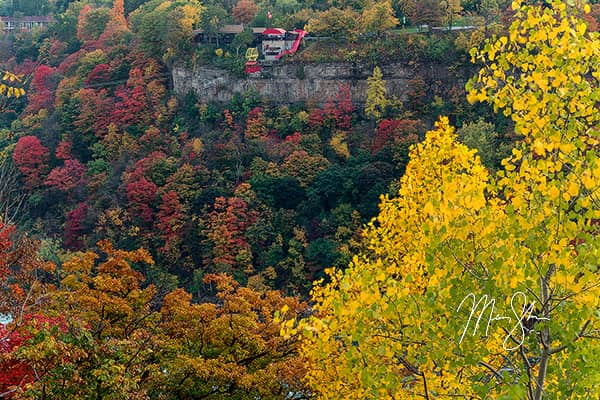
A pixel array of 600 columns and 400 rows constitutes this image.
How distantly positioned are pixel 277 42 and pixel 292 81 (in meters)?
3.08

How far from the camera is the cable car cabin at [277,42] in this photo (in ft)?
126

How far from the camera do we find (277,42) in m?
38.8

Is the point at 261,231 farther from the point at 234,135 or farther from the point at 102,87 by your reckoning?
the point at 102,87

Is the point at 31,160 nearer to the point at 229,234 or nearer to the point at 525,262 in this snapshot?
the point at 229,234

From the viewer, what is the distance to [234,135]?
35.3 metres

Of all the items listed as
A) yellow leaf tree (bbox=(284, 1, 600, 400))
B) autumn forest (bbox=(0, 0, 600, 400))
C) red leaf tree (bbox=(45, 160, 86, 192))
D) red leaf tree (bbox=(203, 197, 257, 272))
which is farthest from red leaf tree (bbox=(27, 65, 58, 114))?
yellow leaf tree (bbox=(284, 1, 600, 400))

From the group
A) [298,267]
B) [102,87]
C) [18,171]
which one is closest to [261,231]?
[298,267]

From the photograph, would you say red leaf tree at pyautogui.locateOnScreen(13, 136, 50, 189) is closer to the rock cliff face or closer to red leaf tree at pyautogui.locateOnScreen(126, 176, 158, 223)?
red leaf tree at pyautogui.locateOnScreen(126, 176, 158, 223)

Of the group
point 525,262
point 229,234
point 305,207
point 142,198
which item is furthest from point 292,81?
point 525,262

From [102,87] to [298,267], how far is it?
22.2 metres

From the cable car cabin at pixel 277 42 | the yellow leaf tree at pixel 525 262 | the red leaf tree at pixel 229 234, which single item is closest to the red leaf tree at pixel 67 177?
the red leaf tree at pixel 229 234

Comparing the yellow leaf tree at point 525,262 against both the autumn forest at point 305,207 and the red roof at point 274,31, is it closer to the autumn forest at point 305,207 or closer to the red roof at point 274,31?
the autumn forest at point 305,207

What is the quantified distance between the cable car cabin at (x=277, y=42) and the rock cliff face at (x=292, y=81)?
1382 millimetres

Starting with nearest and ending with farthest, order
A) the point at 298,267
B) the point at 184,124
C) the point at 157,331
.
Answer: the point at 157,331
the point at 298,267
the point at 184,124
